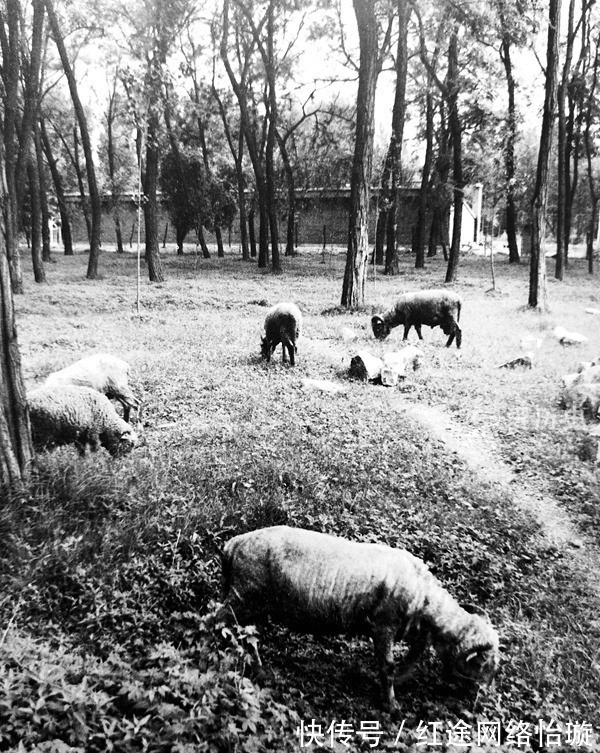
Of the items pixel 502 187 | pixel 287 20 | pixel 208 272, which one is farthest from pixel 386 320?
pixel 287 20

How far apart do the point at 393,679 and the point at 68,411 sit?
15.0 ft

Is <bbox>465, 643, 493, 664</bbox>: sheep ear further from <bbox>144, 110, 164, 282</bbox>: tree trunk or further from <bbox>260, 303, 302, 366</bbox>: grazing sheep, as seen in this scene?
<bbox>144, 110, 164, 282</bbox>: tree trunk

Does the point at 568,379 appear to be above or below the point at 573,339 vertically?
below

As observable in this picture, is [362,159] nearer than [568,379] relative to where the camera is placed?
No

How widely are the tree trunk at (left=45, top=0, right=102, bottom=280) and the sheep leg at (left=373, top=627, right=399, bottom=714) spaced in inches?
859

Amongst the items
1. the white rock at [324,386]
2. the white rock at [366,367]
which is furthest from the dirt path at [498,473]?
the white rock at [324,386]

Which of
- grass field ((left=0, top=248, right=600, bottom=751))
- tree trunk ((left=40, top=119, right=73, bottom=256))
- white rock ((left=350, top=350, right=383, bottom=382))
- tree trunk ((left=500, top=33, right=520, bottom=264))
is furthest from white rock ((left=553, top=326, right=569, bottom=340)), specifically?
tree trunk ((left=40, top=119, right=73, bottom=256))

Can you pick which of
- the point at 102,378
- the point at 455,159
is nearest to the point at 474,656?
the point at 102,378

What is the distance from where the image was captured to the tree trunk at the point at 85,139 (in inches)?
738

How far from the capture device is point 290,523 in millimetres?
5344

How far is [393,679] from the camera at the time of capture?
3672mm

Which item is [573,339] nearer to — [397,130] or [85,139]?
[397,130]

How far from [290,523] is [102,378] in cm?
400

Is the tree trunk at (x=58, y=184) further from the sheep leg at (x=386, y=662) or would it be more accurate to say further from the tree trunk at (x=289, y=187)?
the sheep leg at (x=386, y=662)
